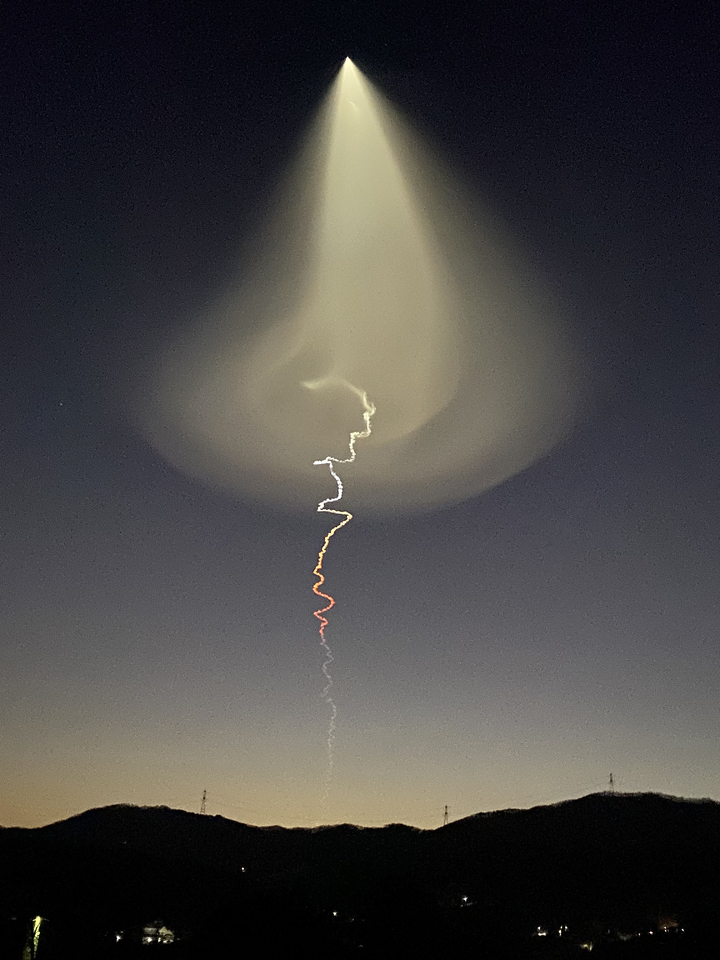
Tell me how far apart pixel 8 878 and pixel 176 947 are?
5939 cm

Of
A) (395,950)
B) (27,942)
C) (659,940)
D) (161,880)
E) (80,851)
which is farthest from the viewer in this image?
(80,851)

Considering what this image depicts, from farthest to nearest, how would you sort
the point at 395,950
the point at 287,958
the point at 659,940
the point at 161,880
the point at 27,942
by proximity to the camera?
the point at 161,880 → the point at 659,940 → the point at 27,942 → the point at 395,950 → the point at 287,958

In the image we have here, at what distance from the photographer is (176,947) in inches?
3383

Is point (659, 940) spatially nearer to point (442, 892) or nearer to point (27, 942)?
point (442, 892)

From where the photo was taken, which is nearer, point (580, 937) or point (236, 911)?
point (236, 911)

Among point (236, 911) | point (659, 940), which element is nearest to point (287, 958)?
point (236, 911)

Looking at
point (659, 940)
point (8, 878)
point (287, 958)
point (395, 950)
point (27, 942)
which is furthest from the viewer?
point (8, 878)

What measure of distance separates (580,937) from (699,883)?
6554cm

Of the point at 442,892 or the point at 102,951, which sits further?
the point at 442,892

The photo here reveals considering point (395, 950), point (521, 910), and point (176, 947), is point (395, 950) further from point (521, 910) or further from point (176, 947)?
point (521, 910)

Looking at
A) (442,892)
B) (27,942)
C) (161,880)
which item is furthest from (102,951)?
(442,892)

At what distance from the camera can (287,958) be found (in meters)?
65.9

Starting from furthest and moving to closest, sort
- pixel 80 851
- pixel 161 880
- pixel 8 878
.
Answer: pixel 80 851, pixel 161 880, pixel 8 878

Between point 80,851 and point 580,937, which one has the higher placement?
point 80,851
